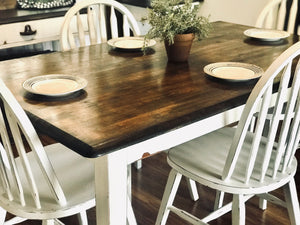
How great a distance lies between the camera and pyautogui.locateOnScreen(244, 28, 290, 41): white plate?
218cm

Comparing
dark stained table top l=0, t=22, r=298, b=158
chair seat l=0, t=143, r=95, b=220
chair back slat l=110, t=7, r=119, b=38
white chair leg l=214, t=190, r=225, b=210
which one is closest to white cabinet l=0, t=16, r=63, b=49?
chair back slat l=110, t=7, r=119, b=38

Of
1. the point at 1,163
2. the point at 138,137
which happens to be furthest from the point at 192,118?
the point at 1,163

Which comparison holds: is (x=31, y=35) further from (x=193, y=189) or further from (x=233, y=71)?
(x=233, y=71)

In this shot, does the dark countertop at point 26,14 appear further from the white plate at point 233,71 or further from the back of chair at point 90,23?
A: the white plate at point 233,71

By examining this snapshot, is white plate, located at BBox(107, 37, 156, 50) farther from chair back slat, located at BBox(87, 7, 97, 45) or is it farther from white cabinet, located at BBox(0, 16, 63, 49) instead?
white cabinet, located at BBox(0, 16, 63, 49)

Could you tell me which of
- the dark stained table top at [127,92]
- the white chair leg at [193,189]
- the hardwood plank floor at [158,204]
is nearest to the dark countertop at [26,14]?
the dark stained table top at [127,92]

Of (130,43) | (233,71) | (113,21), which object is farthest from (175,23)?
(113,21)

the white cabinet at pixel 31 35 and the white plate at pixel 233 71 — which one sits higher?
the white plate at pixel 233 71

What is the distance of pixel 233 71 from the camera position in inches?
66.7

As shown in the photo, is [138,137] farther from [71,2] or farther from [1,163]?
[71,2]

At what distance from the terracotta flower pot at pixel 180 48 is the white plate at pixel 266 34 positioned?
1.75ft

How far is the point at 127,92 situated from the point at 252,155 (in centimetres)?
48

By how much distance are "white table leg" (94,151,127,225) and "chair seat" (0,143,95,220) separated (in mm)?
138

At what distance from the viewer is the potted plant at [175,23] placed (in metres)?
1.73
